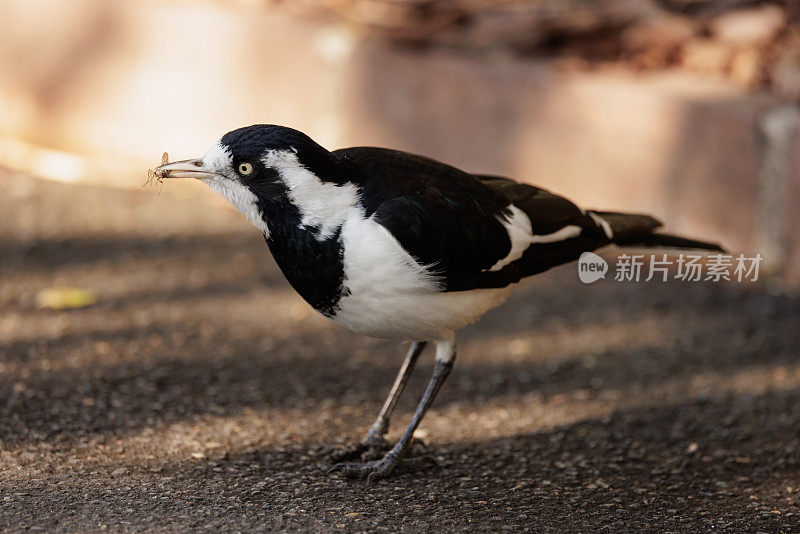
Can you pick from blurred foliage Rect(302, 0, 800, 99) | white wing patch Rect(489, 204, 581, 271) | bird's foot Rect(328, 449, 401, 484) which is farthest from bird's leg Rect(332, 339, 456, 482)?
blurred foliage Rect(302, 0, 800, 99)

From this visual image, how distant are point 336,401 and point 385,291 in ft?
3.36

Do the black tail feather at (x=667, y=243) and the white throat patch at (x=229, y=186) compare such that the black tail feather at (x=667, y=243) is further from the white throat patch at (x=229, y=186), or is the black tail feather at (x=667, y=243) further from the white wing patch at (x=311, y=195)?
the white throat patch at (x=229, y=186)

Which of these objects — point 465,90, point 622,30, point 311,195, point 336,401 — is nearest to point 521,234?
point 311,195

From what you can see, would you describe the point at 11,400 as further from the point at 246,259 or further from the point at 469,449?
the point at 246,259

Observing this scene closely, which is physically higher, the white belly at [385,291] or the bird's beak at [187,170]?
the bird's beak at [187,170]

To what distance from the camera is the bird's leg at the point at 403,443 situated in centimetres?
290

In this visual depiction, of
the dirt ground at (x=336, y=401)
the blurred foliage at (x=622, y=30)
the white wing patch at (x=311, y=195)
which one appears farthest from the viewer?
the blurred foliage at (x=622, y=30)

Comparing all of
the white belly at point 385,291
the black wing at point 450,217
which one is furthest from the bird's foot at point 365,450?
the black wing at point 450,217

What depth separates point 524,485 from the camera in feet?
9.59

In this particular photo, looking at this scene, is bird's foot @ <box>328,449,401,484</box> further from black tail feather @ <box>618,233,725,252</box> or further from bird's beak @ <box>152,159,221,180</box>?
black tail feather @ <box>618,233,725,252</box>

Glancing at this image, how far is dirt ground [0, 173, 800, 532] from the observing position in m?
2.70

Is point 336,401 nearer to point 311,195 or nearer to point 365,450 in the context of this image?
point 365,450

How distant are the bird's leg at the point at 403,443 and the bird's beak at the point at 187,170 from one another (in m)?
0.88

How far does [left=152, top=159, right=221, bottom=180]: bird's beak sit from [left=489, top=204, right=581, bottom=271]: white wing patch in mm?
843
